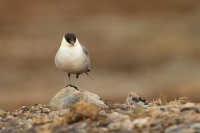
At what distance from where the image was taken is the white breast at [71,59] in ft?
53.5

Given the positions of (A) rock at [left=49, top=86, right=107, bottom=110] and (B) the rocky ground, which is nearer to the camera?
(B) the rocky ground

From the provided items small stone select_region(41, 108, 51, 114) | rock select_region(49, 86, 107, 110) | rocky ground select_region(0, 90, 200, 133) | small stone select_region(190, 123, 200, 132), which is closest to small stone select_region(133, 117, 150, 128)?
rocky ground select_region(0, 90, 200, 133)

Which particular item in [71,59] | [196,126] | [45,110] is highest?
[71,59]

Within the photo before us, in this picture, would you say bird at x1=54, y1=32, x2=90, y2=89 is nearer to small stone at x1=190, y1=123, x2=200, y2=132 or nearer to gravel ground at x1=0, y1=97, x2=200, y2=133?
gravel ground at x1=0, y1=97, x2=200, y2=133

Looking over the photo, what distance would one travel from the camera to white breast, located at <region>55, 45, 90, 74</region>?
53.5 ft

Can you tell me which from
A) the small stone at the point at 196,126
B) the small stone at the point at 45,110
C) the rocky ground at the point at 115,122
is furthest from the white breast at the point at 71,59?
the small stone at the point at 196,126

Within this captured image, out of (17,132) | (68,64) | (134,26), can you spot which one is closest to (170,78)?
(134,26)

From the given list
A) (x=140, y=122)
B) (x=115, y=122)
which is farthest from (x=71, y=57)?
(x=140, y=122)

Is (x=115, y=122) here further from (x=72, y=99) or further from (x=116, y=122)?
(x=72, y=99)

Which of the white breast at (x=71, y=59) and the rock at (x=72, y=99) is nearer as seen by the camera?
the rock at (x=72, y=99)

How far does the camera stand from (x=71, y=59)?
53.5 ft

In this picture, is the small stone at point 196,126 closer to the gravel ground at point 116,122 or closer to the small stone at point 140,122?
the gravel ground at point 116,122

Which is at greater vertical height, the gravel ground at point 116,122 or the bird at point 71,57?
the bird at point 71,57

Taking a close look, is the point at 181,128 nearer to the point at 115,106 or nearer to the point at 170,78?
the point at 115,106
